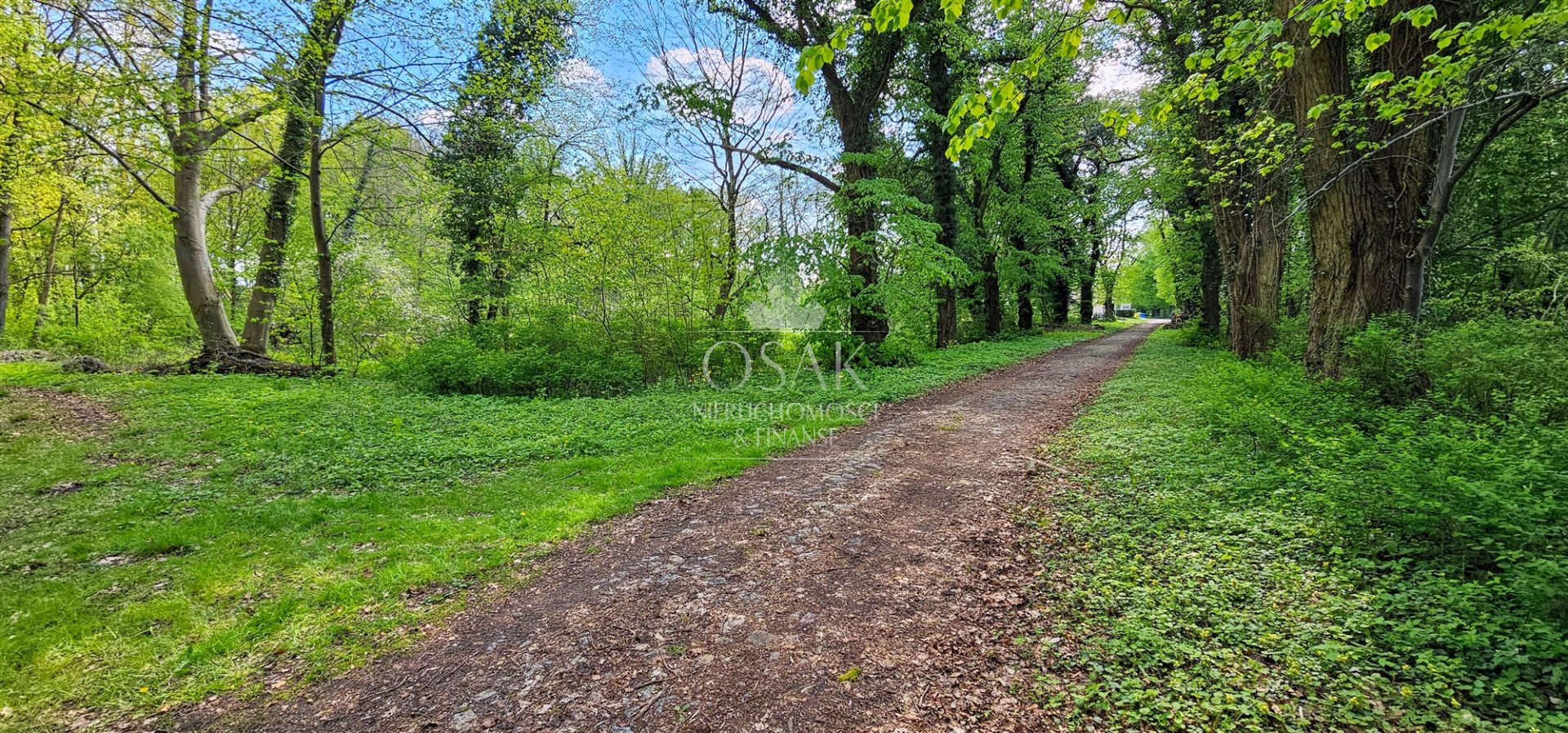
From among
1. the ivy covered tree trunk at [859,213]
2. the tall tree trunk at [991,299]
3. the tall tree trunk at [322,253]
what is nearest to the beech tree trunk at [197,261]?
the tall tree trunk at [322,253]

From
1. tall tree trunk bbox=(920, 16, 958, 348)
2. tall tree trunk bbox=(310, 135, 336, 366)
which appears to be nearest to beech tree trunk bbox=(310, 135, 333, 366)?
tall tree trunk bbox=(310, 135, 336, 366)

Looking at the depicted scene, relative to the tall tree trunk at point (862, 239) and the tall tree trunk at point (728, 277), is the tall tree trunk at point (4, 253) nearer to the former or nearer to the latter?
the tall tree trunk at point (728, 277)

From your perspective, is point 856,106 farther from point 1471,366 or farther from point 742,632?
point 742,632

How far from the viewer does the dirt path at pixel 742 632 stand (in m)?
2.22

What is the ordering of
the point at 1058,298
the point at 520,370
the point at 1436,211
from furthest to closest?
the point at 1058,298 → the point at 520,370 → the point at 1436,211

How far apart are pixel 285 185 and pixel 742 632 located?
15.3m

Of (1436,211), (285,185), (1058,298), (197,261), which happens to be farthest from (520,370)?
(1058,298)

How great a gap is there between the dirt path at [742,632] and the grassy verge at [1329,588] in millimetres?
465

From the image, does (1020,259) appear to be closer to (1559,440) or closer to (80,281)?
(1559,440)

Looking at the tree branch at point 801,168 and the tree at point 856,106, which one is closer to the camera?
the tree at point 856,106

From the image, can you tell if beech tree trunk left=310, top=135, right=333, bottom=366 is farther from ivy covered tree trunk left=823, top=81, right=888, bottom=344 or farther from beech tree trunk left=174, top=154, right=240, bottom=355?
ivy covered tree trunk left=823, top=81, right=888, bottom=344

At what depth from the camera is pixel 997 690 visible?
88.6 inches

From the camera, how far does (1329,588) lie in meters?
2.56

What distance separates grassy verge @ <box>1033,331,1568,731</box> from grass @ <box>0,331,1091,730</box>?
3493 millimetres
